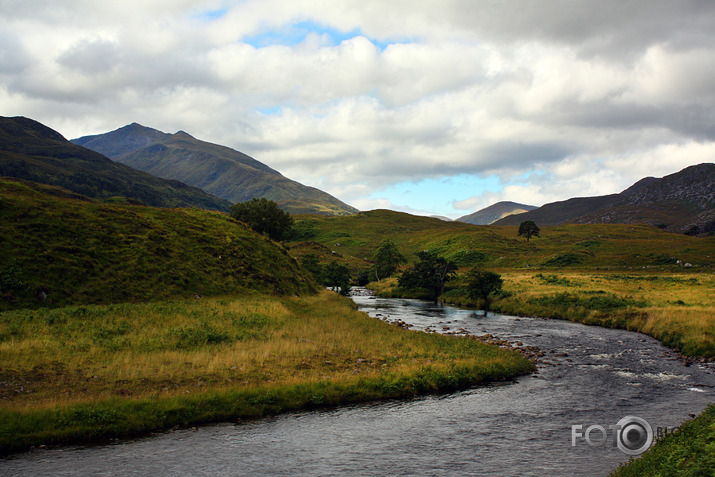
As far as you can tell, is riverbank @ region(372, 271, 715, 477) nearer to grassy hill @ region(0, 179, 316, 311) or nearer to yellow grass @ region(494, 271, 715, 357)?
yellow grass @ region(494, 271, 715, 357)

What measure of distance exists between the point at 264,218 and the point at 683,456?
9319 centimetres

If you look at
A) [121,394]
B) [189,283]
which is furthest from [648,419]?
[189,283]

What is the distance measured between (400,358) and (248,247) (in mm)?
41279

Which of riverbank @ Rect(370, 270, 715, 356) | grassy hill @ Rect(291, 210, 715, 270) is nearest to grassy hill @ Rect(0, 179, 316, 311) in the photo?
riverbank @ Rect(370, 270, 715, 356)

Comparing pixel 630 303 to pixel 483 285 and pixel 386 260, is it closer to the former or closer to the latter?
pixel 483 285

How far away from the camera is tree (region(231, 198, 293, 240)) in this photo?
99.6m

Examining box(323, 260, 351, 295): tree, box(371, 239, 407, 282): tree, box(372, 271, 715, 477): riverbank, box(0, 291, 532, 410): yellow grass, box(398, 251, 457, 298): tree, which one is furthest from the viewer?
box(371, 239, 407, 282): tree

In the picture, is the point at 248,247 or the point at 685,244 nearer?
the point at 248,247

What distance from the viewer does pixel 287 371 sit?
29.2m

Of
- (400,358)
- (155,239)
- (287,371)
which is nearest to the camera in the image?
(287,371)

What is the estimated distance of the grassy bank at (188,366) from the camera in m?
21.0

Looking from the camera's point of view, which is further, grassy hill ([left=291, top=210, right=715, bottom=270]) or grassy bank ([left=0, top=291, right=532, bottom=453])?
grassy hill ([left=291, top=210, right=715, bottom=270])

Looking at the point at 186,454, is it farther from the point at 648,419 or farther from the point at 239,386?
the point at 648,419

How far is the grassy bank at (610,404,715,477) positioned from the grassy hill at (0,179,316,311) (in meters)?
45.2
